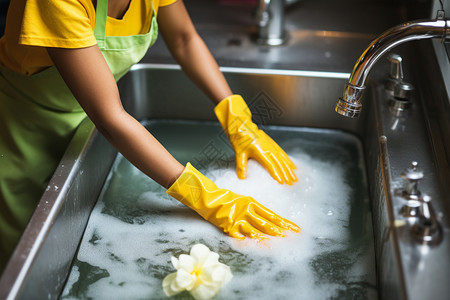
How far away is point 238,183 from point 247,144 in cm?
12

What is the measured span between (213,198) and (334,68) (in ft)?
2.16

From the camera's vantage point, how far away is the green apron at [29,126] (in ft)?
4.54

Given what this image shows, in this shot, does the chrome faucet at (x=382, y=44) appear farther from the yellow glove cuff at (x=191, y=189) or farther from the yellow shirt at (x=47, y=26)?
the yellow shirt at (x=47, y=26)

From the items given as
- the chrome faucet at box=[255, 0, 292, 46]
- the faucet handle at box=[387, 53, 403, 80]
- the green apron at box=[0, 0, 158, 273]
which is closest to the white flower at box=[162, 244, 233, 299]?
the green apron at box=[0, 0, 158, 273]

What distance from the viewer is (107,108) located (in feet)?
3.95

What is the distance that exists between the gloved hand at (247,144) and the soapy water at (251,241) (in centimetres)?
2

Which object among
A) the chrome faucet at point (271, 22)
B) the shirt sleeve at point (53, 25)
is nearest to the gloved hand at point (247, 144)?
the chrome faucet at point (271, 22)

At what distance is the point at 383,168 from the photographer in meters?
1.24

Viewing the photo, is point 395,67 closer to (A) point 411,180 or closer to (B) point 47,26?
(A) point 411,180

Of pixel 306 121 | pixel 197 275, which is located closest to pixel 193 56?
pixel 306 121

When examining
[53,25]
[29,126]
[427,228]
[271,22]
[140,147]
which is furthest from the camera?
[271,22]

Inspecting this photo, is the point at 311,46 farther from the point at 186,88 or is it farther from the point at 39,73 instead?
the point at 39,73

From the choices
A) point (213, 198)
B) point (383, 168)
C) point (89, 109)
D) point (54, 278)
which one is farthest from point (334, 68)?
point (54, 278)

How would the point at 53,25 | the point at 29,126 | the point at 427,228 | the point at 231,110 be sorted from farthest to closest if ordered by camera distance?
the point at 231,110 → the point at 29,126 → the point at 53,25 → the point at 427,228
